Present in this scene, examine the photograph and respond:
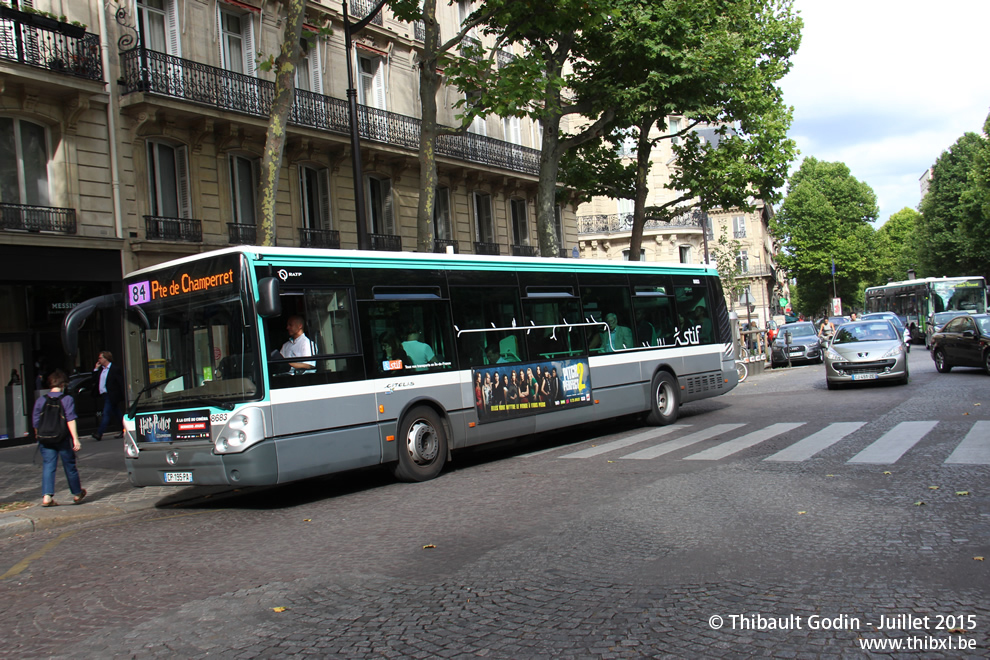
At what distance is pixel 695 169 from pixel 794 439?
15827 millimetres

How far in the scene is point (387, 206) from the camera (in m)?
24.5

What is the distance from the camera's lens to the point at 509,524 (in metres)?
6.73

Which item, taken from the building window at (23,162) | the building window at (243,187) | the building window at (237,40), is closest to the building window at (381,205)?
the building window at (243,187)

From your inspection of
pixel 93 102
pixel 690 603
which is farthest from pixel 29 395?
pixel 690 603

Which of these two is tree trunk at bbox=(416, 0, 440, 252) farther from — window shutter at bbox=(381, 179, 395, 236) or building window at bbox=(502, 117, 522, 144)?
building window at bbox=(502, 117, 522, 144)

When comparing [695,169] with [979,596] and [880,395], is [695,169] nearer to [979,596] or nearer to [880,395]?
[880,395]

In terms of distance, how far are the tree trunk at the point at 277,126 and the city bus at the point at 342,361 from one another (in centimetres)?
316

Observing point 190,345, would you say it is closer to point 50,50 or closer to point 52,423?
point 52,423

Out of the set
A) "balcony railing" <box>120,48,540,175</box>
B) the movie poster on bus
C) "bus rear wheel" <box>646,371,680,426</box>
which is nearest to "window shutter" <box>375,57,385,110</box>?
"balcony railing" <box>120,48,540,175</box>

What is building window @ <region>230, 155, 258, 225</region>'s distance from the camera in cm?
2025

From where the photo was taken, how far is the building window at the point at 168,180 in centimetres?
1864

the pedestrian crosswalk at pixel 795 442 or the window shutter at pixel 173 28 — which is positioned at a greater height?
the window shutter at pixel 173 28

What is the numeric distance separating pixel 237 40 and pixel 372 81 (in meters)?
4.77

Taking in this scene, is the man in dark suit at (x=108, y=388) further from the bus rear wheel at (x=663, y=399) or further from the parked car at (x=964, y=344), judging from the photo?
the parked car at (x=964, y=344)
